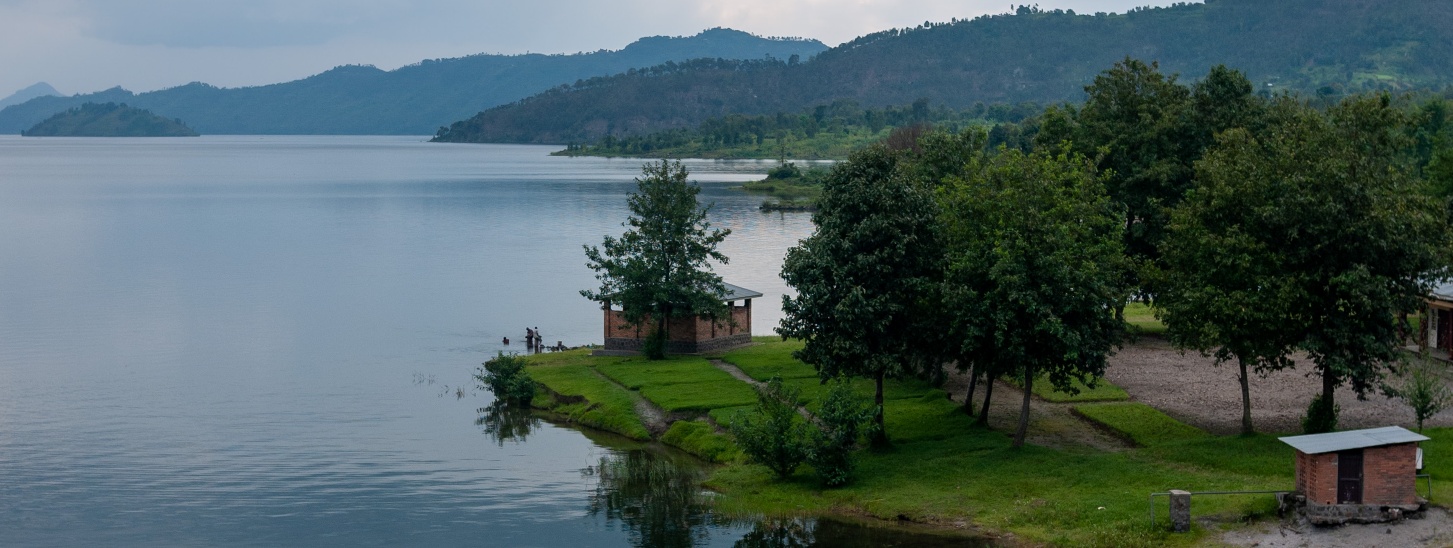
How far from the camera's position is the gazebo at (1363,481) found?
2558 cm

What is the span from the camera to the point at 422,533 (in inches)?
1248

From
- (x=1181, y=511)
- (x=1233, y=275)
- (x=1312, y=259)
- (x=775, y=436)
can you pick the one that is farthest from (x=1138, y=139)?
(x=1181, y=511)

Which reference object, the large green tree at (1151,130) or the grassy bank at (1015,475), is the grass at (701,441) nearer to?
the grassy bank at (1015,475)

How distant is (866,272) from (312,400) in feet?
76.9

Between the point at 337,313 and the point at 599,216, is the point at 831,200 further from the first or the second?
the point at 599,216

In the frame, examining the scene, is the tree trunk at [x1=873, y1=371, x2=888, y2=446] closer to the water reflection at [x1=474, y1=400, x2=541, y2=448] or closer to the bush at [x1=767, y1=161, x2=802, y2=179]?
the water reflection at [x1=474, y1=400, x2=541, y2=448]

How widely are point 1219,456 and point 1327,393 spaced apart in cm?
338

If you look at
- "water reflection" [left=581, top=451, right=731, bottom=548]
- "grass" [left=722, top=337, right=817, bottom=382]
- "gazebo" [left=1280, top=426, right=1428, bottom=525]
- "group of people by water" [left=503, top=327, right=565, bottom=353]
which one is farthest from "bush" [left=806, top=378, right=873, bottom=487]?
"group of people by water" [left=503, top=327, right=565, bottom=353]

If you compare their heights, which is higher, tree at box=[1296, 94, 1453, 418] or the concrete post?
tree at box=[1296, 94, 1453, 418]

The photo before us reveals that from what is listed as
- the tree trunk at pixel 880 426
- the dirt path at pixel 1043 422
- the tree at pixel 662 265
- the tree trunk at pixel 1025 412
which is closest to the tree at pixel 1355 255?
the dirt path at pixel 1043 422

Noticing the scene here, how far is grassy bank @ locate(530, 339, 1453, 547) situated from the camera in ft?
91.7

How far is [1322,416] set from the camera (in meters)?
32.7

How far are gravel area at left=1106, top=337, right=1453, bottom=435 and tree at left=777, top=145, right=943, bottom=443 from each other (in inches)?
321

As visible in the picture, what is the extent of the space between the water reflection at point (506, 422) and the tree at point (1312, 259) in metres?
19.5
